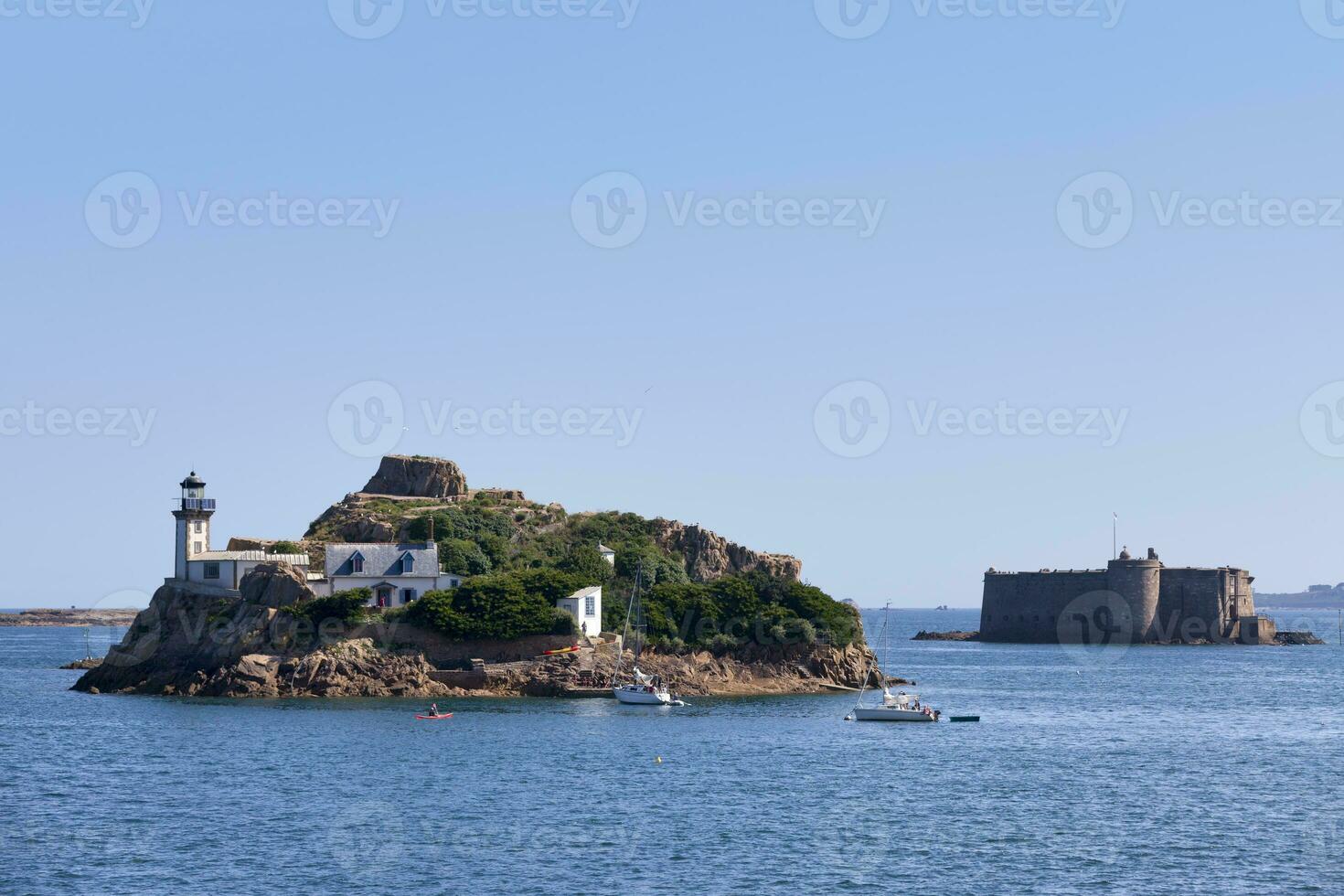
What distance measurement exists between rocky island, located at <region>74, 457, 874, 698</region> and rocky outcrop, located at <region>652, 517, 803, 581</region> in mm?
3976

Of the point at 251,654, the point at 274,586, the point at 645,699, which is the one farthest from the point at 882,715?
the point at 274,586

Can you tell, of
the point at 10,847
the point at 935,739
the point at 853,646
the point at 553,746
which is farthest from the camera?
the point at 853,646

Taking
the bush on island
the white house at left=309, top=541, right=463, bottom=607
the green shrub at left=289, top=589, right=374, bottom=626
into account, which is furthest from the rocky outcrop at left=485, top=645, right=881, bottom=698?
the white house at left=309, top=541, right=463, bottom=607

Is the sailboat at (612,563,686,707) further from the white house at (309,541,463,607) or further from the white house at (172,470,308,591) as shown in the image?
the white house at (172,470,308,591)

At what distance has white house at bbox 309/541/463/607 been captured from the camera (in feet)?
340

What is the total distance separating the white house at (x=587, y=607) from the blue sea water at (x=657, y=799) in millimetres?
7700

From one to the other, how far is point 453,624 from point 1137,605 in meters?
107

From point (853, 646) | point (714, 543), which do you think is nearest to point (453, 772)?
point (853, 646)

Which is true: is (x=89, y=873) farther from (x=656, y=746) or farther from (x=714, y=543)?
(x=714, y=543)

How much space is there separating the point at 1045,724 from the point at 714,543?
43000 millimetres

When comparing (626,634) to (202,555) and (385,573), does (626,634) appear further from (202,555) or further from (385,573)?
(202,555)

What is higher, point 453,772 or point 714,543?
point 714,543

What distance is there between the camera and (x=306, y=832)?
168 feet

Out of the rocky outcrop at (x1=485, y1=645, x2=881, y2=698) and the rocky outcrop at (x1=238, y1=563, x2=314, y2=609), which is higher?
the rocky outcrop at (x1=238, y1=563, x2=314, y2=609)
